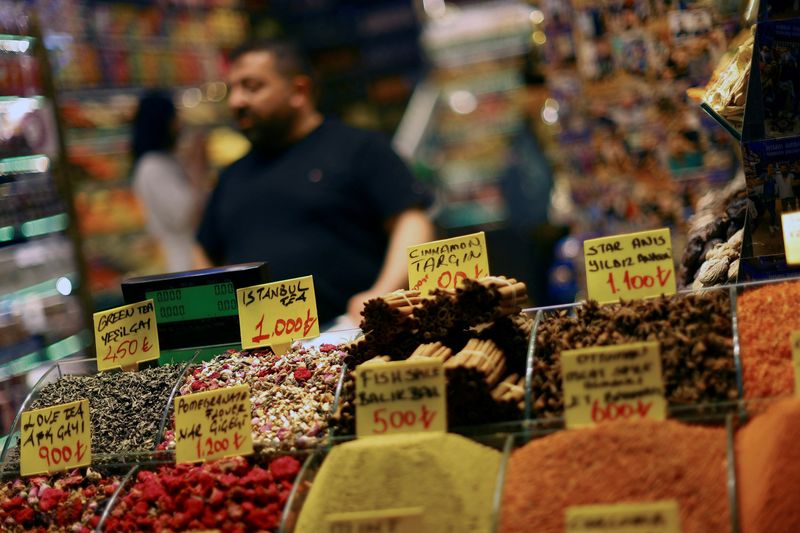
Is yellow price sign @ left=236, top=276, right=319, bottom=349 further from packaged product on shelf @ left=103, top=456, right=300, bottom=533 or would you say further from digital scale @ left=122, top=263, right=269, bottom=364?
packaged product on shelf @ left=103, top=456, right=300, bottom=533

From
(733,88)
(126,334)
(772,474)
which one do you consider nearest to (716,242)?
(733,88)

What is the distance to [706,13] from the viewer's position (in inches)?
119

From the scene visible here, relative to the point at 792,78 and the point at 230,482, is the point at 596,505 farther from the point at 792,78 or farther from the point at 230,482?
the point at 792,78

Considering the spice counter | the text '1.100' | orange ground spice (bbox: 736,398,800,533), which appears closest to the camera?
orange ground spice (bbox: 736,398,800,533)

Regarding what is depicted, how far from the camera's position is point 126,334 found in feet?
6.89

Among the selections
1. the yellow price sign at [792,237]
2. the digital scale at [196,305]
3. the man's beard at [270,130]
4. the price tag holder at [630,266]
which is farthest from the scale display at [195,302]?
the man's beard at [270,130]

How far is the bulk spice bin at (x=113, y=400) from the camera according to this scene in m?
1.98

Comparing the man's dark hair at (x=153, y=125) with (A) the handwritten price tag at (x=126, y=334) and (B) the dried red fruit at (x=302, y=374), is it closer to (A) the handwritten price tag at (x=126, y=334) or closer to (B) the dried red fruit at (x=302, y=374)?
(A) the handwritten price tag at (x=126, y=334)

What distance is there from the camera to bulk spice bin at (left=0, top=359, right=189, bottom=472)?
1.98 metres

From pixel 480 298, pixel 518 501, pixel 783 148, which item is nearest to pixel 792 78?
pixel 783 148

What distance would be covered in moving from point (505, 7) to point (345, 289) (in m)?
4.86

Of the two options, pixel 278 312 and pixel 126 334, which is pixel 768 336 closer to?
pixel 278 312

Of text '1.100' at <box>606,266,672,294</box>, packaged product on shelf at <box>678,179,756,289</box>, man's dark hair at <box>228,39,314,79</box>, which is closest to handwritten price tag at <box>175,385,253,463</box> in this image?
text '1.100' at <box>606,266,672,294</box>

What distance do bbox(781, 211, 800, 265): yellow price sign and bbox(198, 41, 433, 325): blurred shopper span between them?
1.94m
